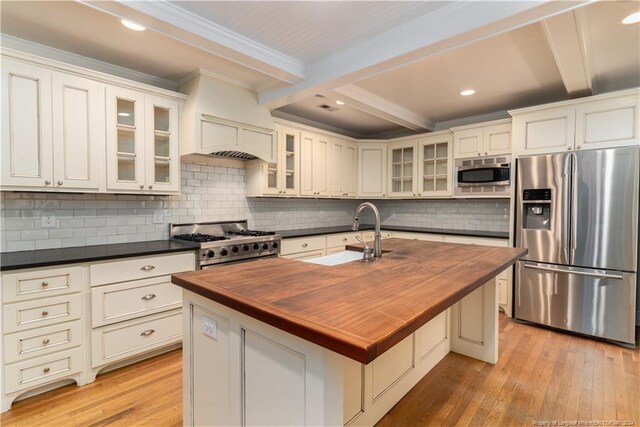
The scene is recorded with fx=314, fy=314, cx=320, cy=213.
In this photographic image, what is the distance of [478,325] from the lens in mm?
2598

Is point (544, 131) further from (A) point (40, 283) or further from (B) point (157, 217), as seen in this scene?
(A) point (40, 283)

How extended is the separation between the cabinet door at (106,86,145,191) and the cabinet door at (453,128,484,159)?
365cm

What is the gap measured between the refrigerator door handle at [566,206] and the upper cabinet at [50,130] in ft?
13.8

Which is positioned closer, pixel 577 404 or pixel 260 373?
pixel 260 373

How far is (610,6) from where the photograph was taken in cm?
197

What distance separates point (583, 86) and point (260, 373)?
368 cm

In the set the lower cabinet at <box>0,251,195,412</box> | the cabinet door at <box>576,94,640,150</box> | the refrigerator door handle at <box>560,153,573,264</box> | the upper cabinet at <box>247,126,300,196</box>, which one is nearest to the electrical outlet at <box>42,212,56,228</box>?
the lower cabinet at <box>0,251,195,412</box>

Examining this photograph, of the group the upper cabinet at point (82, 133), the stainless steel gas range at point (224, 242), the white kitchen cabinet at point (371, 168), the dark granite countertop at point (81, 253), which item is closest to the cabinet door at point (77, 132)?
the upper cabinet at point (82, 133)

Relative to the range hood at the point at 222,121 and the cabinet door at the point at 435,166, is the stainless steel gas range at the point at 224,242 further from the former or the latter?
the cabinet door at the point at 435,166

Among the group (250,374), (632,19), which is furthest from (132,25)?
(632,19)

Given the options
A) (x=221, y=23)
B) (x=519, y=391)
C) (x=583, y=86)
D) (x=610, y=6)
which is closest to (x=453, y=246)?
(x=519, y=391)

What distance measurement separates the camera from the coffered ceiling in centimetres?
196

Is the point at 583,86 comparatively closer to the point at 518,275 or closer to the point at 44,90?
the point at 518,275

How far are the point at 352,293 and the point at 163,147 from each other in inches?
99.8
